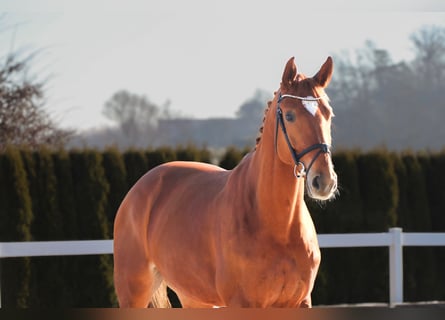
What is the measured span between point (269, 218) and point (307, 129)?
19.9 inches

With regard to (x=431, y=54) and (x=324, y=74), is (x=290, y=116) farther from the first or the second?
(x=431, y=54)

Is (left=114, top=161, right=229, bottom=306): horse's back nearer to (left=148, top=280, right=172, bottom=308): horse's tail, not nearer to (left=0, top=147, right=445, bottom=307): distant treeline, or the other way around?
(left=148, top=280, right=172, bottom=308): horse's tail

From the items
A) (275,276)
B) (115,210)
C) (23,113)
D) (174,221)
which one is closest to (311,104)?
(275,276)

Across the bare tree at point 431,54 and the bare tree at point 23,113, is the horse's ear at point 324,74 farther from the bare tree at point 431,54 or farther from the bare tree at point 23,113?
the bare tree at point 431,54

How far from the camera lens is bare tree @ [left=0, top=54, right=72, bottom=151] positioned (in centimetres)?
1134

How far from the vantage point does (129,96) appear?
66.6 ft

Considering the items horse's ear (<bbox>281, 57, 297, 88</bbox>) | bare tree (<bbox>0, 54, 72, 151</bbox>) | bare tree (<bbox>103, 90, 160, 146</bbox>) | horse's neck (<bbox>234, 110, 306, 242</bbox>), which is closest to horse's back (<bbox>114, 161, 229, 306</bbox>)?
horse's neck (<bbox>234, 110, 306, 242</bbox>)

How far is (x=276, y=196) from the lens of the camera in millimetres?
3291

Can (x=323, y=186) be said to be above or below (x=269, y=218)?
above

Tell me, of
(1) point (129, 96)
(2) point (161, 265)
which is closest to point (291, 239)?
(2) point (161, 265)

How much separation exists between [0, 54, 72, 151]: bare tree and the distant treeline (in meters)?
2.33

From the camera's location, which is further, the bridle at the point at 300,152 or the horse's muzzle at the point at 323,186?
the bridle at the point at 300,152

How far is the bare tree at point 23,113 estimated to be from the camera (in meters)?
11.3

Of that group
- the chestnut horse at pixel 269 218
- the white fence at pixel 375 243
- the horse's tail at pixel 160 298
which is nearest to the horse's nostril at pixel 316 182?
the chestnut horse at pixel 269 218
